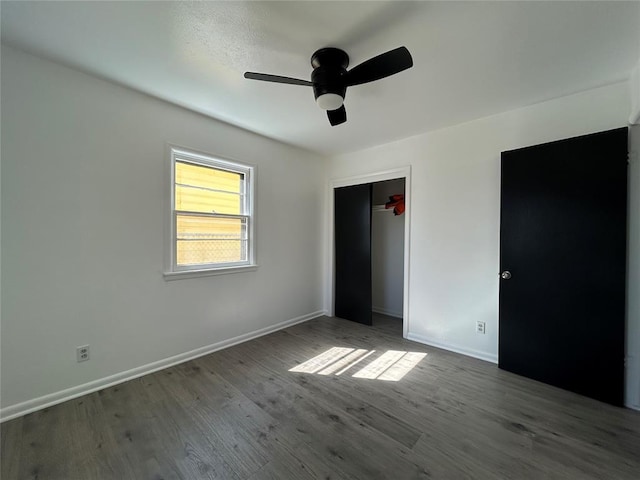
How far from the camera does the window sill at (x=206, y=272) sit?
2.55 m

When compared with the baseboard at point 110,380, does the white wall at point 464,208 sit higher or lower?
higher

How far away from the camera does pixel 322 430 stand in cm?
172

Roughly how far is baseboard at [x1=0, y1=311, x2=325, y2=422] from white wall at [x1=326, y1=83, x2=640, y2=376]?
220 cm

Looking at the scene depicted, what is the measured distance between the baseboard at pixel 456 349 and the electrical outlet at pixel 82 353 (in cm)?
327

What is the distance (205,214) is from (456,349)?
3201mm

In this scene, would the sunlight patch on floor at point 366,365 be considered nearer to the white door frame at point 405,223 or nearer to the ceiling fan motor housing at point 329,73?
the white door frame at point 405,223

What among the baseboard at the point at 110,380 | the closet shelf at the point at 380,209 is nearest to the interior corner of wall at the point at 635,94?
the closet shelf at the point at 380,209

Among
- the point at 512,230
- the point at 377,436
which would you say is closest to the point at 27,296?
the point at 377,436

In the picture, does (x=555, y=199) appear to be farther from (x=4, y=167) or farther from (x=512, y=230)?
(x=4, y=167)

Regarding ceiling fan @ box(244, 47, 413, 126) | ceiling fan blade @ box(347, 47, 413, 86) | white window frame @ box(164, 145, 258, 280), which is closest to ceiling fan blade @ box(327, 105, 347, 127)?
ceiling fan @ box(244, 47, 413, 126)

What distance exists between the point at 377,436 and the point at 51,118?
10.7 feet

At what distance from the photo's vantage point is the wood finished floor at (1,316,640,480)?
144 centimetres

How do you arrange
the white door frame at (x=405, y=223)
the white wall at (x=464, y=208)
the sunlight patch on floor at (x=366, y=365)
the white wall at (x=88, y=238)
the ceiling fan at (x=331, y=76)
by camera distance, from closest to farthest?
1. the ceiling fan at (x=331, y=76)
2. the white wall at (x=88, y=238)
3. the white wall at (x=464, y=208)
4. the sunlight patch on floor at (x=366, y=365)
5. the white door frame at (x=405, y=223)

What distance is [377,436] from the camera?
1674mm
